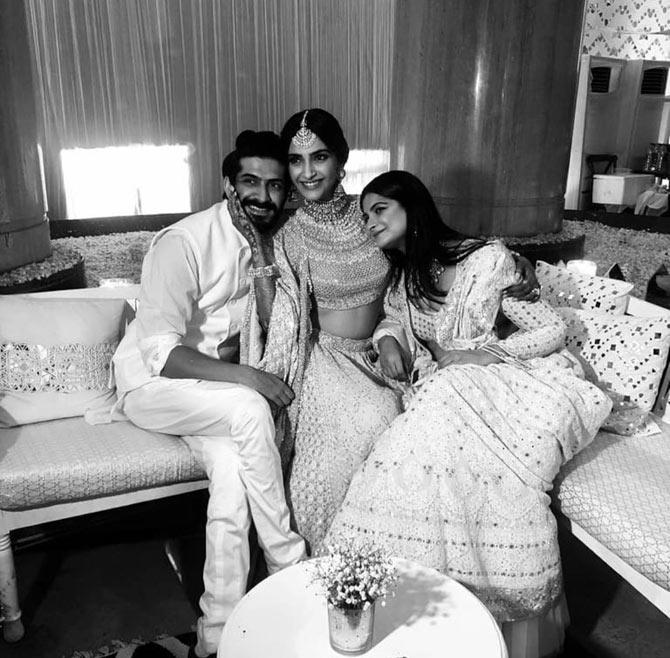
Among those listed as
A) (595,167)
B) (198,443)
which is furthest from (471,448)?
(595,167)

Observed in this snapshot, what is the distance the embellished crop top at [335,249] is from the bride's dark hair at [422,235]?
0.11m

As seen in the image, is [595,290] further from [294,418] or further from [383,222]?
[294,418]

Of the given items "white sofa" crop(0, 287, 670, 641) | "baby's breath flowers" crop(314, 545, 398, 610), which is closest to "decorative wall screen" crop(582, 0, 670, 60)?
"white sofa" crop(0, 287, 670, 641)

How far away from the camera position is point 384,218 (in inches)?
89.9

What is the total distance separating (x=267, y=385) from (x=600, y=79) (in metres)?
9.61

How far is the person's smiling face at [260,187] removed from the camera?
219 cm

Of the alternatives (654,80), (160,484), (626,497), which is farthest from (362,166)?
(626,497)

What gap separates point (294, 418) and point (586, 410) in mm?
875

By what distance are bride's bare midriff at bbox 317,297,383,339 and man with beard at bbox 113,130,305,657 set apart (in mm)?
269

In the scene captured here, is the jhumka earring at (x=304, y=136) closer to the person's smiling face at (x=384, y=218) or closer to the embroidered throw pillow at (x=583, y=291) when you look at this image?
the person's smiling face at (x=384, y=218)

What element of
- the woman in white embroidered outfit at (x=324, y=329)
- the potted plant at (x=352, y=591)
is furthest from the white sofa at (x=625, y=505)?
the potted plant at (x=352, y=591)

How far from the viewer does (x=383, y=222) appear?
2289 millimetres

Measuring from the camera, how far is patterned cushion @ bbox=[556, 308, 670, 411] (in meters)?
2.20

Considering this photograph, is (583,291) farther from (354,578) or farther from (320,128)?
(354,578)
